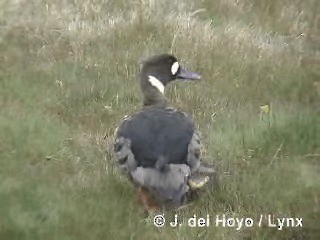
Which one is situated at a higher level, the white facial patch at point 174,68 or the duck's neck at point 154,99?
the white facial patch at point 174,68

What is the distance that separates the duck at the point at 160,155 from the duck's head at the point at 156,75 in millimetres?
429

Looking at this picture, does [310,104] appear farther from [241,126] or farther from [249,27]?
[249,27]

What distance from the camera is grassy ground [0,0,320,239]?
539cm

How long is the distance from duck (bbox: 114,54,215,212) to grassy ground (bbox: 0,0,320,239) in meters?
0.20

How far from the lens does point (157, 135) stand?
5.20m

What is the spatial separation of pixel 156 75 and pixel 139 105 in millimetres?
318

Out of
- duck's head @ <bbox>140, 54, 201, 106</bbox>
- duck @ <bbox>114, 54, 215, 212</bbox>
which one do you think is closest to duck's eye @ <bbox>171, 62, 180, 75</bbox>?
duck's head @ <bbox>140, 54, 201, 106</bbox>

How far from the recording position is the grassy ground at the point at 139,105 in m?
5.39

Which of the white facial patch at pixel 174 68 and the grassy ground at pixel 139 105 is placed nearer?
the grassy ground at pixel 139 105

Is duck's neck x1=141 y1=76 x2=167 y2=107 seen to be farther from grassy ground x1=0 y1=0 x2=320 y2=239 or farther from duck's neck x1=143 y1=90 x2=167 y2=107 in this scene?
grassy ground x1=0 y1=0 x2=320 y2=239

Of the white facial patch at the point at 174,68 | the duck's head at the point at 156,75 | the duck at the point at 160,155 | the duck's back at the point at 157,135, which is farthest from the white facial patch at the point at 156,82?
the duck's back at the point at 157,135

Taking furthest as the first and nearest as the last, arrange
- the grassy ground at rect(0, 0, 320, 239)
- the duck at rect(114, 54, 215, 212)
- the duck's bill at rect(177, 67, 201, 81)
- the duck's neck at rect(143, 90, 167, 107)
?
the duck's bill at rect(177, 67, 201, 81)
the duck's neck at rect(143, 90, 167, 107)
the grassy ground at rect(0, 0, 320, 239)
the duck at rect(114, 54, 215, 212)

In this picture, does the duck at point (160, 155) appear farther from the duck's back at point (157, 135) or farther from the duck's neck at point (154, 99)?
the duck's neck at point (154, 99)

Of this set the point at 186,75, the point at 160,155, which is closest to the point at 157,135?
the point at 160,155
